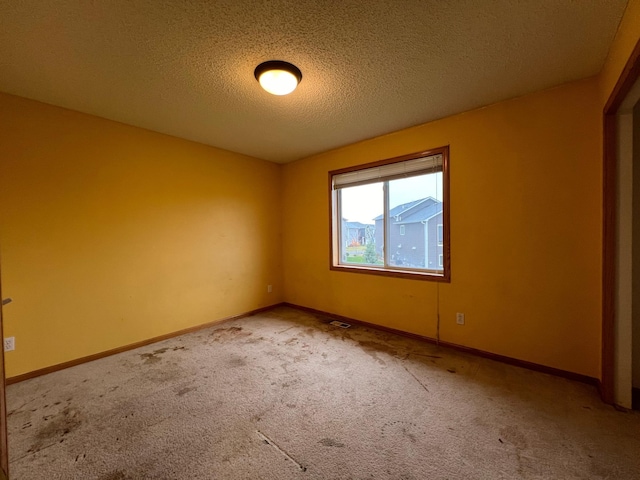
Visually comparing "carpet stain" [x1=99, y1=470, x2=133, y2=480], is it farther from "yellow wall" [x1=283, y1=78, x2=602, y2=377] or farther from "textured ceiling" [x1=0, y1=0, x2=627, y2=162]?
"yellow wall" [x1=283, y1=78, x2=602, y2=377]

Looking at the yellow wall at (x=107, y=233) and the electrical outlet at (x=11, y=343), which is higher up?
the yellow wall at (x=107, y=233)

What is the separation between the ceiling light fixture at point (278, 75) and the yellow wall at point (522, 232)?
5.29 ft

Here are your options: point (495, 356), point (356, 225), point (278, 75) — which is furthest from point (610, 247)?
point (278, 75)

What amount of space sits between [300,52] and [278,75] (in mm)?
215

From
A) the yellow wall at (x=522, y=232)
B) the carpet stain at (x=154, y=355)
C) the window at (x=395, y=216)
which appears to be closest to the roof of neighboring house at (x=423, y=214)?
the window at (x=395, y=216)

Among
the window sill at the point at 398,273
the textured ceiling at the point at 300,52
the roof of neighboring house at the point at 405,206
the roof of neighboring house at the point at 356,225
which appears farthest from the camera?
the roof of neighboring house at the point at 356,225

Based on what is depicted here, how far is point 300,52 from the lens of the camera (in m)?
1.74

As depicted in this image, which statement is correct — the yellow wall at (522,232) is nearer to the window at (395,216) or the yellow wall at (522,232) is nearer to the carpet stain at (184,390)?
the window at (395,216)

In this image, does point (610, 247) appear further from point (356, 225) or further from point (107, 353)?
point (107, 353)

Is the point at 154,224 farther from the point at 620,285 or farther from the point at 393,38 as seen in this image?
the point at 620,285

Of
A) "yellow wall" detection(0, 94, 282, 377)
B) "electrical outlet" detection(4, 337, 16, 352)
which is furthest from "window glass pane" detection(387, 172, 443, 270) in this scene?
"electrical outlet" detection(4, 337, 16, 352)

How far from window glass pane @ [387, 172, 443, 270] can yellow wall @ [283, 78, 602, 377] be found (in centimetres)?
21

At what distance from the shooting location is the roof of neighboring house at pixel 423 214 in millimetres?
2879

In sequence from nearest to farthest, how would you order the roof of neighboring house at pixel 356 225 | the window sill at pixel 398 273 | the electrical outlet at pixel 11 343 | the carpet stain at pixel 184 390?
1. the carpet stain at pixel 184 390
2. the electrical outlet at pixel 11 343
3. the window sill at pixel 398 273
4. the roof of neighboring house at pixel 356 225
